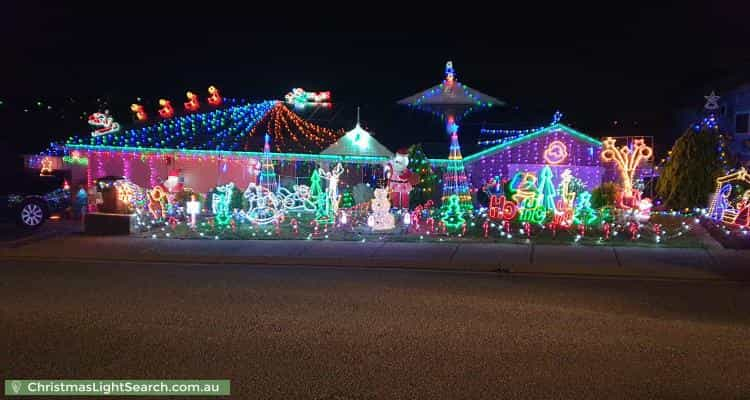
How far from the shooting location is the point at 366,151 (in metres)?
20.6

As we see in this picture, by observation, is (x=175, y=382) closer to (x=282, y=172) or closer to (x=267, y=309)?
(x=267, y=309)

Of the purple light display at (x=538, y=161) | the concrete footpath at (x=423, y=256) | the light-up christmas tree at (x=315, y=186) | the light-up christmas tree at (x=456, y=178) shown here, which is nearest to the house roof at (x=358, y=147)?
the light-up christmas tree at (x=315, y=186)

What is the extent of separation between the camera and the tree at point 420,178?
18.5 m

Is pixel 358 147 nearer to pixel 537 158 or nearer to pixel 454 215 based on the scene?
pixel 454 215

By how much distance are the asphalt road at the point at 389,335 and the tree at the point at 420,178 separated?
26.9 ft

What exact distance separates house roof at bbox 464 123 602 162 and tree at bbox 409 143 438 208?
160 inches

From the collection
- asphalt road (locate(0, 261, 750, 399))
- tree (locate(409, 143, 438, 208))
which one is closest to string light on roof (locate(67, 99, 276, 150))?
tree (locate(409, 143, 438, 208))

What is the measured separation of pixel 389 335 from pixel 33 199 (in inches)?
606

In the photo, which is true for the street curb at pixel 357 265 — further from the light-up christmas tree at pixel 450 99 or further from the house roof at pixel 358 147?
the house roof at pixel 358 147

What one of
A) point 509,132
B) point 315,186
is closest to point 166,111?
point 315,186

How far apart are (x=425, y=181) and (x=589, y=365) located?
13.2m

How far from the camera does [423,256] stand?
42.5 feet

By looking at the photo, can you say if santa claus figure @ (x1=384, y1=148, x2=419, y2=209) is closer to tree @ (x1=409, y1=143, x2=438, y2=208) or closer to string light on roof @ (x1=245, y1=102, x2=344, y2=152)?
tree @ (x1=409, y1=143, x2=438, y2=208)

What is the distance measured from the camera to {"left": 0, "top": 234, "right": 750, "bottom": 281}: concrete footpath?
11.4 m
